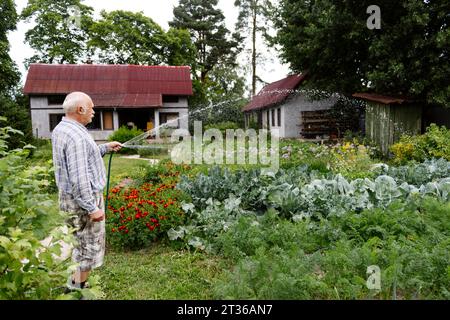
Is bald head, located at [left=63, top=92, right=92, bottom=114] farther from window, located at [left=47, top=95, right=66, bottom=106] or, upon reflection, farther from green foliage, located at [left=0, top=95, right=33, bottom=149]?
window, located at [left=47, top=95, right=66, bottom=106]

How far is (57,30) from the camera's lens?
3253cm

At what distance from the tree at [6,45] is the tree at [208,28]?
15.3 meters

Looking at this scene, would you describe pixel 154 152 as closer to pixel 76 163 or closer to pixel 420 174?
pixel 420 174

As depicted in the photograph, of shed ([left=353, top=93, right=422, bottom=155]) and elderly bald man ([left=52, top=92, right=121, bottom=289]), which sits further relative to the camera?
shed ([left=353, top=93, right=422, bottom=155])

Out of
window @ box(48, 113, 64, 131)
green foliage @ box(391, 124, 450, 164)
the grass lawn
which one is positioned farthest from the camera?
window @ box(48, 113, 64, 131)

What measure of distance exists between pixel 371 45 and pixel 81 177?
13249mm

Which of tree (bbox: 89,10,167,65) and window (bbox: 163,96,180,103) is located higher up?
tree (bbox: 89,10,167,65)

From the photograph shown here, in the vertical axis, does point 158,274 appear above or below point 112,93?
below

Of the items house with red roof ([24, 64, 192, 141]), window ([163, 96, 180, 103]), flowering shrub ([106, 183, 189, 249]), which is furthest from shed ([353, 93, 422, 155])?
window ([163, 96, 180, 103])

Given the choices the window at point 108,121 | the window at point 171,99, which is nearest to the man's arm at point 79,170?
the window at point 108,121

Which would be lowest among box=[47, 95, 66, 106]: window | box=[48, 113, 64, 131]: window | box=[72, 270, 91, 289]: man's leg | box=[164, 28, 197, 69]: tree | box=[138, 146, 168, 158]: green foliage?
box=[72, 270, 91, 289]: man's leg

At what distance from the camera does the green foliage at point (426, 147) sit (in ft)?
32.0

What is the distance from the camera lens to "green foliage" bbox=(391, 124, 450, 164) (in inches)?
384

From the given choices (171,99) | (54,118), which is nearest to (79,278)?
(171,99)
